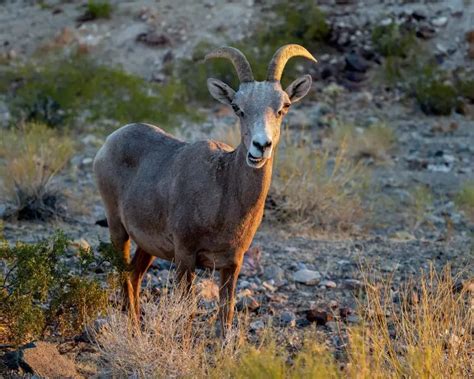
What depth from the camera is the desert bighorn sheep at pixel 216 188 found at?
6336 millimetres

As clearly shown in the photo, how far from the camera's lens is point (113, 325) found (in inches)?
229

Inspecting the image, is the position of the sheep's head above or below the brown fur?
above

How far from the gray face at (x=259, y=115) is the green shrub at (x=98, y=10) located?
17.5 metres

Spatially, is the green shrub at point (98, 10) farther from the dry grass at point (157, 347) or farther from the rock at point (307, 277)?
the dry grass at point (157, 347)

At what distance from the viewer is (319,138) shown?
643 inches

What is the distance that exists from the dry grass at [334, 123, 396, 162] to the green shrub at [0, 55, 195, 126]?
10.4ft

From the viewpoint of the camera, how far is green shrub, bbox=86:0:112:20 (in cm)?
2353

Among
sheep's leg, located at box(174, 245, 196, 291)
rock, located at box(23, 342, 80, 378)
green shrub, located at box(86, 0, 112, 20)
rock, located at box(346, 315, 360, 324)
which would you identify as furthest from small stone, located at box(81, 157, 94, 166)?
green shrub, located at box(86, 0, 112, 20)

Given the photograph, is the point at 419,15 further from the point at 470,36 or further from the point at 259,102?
the point at 259,102

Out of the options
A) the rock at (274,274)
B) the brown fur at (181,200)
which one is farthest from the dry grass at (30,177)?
the rock at (274,274)

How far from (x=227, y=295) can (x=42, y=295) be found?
54.7 inches

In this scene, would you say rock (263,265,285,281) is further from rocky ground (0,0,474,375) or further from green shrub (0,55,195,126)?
green shrub (0,55,195,126)

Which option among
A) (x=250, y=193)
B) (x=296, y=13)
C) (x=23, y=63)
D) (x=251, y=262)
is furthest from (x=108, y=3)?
(x=250, y=193)

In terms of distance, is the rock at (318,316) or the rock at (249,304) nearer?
the rock at (318,316)
